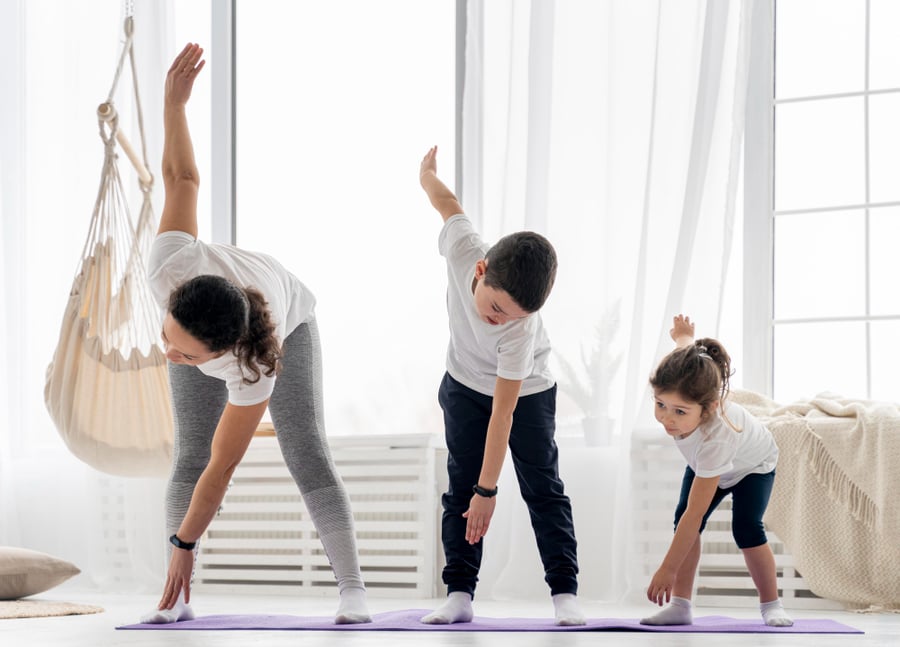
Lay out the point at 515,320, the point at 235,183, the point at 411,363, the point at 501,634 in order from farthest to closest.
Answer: the point at 235,183 < the point at 411,363 < the point at 515,320 < the point at 501,634

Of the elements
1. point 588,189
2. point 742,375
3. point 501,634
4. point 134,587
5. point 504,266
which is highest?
point 588,189

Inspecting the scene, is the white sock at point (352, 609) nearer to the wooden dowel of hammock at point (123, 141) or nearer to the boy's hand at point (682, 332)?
the boy's hand at point (682, 332)

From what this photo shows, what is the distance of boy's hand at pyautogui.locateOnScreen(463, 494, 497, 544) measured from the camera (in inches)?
68.0

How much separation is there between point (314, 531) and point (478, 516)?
1210 mm

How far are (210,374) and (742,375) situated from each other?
150 centimetres

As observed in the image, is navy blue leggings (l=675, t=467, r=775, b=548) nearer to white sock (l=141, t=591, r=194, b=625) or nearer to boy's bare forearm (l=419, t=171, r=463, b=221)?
boy's bare forearm (l=419, t=171, r=463, b=221)

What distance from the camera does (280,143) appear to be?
3303 millimetres

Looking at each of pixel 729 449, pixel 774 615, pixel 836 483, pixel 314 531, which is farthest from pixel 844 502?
pixel 314 531

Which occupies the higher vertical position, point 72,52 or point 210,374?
point 72,52

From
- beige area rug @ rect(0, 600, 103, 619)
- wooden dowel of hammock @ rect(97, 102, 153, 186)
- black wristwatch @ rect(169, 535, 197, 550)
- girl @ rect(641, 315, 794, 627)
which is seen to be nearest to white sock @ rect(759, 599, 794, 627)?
girl @ rect(641, 315, 794, 627)

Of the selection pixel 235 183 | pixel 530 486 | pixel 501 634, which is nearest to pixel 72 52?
pixel 235 183

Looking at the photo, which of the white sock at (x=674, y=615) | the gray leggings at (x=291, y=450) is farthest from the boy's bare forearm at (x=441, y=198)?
the white sock at (x=674, y=615)

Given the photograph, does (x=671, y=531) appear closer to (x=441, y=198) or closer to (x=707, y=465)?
(x=707, y=465)

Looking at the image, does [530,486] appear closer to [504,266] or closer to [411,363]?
[504,266]
